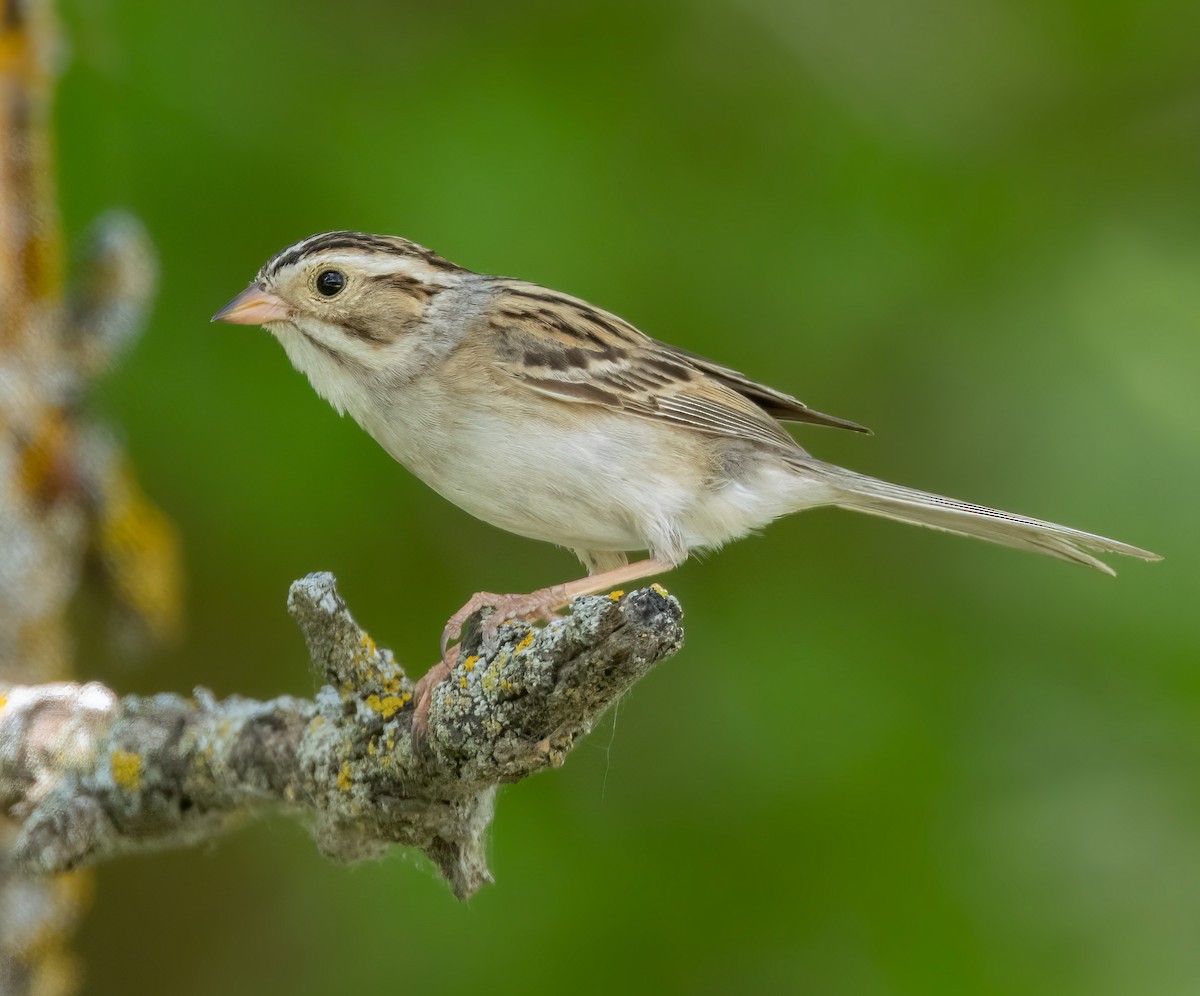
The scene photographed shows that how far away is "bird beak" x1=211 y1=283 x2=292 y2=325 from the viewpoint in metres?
3.54

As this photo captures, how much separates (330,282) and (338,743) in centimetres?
140

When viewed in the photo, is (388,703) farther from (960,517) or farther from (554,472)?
(960,517)

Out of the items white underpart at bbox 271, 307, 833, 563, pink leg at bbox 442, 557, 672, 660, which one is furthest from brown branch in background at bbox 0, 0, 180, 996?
pink leg at bbox 442, 557, 672, 660

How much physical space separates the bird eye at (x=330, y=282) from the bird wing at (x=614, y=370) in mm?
425

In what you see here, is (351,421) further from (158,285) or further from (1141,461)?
(1141,461)

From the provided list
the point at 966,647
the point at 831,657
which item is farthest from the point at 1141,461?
the point at 831,657

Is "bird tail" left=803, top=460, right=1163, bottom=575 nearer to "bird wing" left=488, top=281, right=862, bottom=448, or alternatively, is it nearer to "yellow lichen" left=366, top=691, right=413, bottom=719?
"bird wing" left=488, top=281, right=862, bottom=448

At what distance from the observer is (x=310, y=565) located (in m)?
4.38

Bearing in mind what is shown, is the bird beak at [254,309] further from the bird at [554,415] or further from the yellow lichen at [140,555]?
the yellow lichen at [140,555]

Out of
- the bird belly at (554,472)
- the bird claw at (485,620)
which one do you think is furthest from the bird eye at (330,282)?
the bird claw at (485,620)

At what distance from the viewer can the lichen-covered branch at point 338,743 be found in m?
2.21

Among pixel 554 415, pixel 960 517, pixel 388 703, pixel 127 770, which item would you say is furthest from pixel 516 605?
pixel 960 517

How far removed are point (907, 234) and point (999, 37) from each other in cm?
89

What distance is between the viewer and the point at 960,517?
371 centimetres
